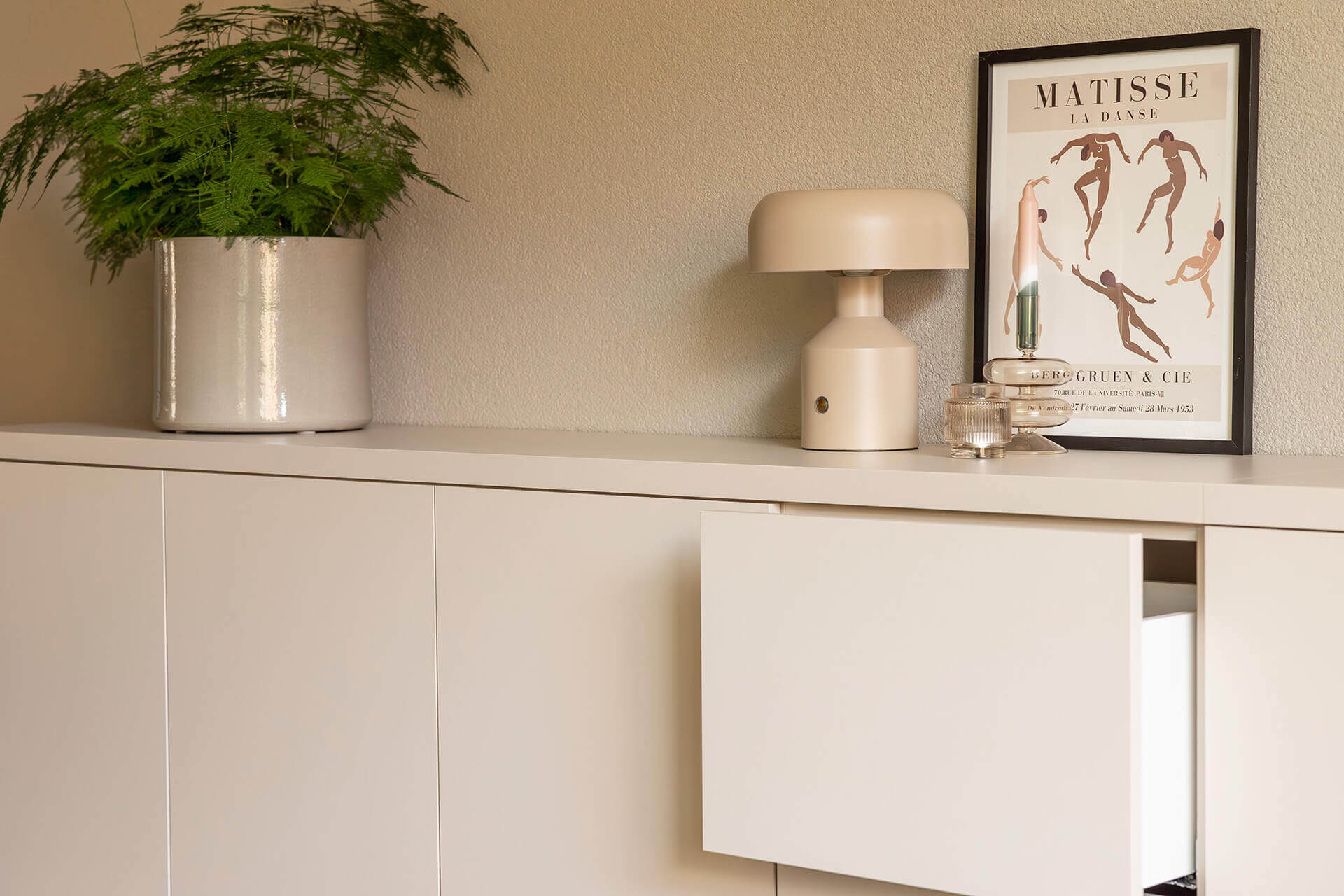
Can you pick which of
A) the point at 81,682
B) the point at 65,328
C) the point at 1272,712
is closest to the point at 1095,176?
the point at 1272,712

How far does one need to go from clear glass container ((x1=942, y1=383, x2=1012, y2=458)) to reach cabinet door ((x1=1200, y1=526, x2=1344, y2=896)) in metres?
0.22

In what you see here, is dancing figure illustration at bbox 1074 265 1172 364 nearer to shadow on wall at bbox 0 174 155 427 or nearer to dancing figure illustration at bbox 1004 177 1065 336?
dancing figure illustration at bbox 1004 177 1065 336

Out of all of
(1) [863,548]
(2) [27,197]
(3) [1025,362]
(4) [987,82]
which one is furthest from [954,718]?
(2) [27,197]

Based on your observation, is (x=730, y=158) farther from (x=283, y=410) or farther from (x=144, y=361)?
(x=144, y=361)

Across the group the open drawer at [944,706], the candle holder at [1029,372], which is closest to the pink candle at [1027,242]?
the candle holder at [1029,372]

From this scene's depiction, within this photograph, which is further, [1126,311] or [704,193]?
[704,193]

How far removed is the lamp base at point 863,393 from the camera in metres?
1.05

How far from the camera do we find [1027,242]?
3.43 ft

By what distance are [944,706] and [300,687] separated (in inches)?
24.5

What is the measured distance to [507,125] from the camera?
142cm

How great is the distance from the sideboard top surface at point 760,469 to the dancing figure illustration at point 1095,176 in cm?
21

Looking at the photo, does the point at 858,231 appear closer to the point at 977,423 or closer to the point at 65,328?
the point at 977,423

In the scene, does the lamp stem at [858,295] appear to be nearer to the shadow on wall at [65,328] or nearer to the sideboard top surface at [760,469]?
the sideboard top surface at [760,469]

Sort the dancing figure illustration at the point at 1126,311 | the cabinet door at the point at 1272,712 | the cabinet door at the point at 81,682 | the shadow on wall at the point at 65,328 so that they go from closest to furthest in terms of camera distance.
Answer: the cabinet door at the point at 1272,712 < the dancing figure illustration at the point at 1126,311 < the cabinet door at the point at 81,682 < the shadow on wall at the point at 65,328
